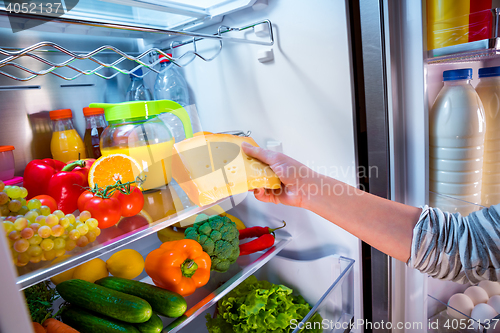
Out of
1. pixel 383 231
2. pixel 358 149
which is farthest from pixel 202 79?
pixel 383 231

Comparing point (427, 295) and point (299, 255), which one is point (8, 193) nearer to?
point (299, 255)

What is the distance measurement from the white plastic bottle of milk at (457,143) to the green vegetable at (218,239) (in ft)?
2.06

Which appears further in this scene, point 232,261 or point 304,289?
point 304,289

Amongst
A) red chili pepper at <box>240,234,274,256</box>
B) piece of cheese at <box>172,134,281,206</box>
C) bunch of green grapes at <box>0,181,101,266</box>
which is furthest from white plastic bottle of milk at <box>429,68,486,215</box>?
bunch of green grapes at <box>0,181,101,266</box>

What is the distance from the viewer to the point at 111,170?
78 cm

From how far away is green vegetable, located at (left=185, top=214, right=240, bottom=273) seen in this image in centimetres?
96

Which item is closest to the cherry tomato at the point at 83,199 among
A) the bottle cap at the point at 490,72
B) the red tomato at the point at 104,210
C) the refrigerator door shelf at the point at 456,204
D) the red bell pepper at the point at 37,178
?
the red tomato at the point at 104,210

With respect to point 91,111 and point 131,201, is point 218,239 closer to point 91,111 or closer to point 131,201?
point 131,201

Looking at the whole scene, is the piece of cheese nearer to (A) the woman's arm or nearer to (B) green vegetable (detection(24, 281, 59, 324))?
(A) the woman's arm

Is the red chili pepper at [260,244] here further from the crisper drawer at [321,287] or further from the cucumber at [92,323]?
the cucumber at [92,323]

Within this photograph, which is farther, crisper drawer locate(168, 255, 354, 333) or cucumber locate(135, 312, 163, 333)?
crisper drawer locate(168, 255, 354, 333)

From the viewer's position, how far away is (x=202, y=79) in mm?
1229

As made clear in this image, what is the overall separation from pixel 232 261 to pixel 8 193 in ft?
2.12

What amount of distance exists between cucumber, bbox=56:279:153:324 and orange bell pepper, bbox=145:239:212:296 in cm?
12
